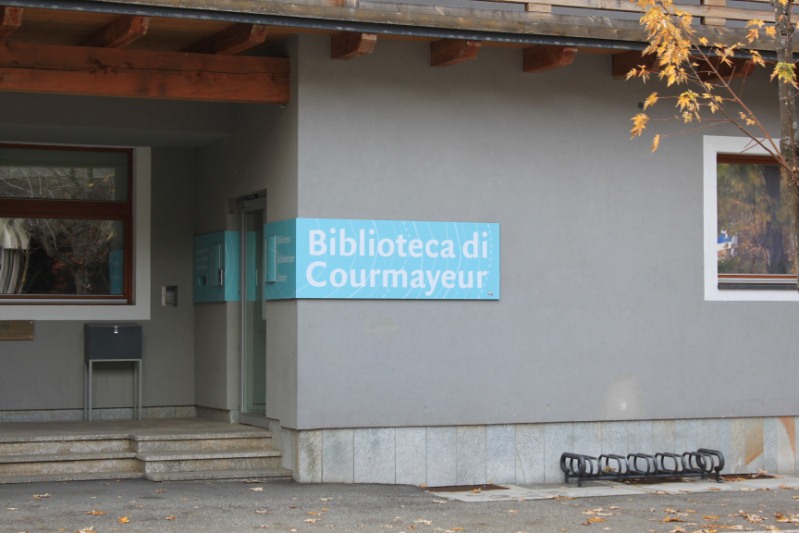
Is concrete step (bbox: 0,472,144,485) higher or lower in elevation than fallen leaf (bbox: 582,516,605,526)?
higher

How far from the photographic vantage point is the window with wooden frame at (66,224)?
1316 centimetres

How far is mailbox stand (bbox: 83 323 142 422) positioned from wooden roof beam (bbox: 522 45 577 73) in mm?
5000

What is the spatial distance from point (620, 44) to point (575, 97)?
2.77ft

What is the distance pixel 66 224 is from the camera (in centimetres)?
1339

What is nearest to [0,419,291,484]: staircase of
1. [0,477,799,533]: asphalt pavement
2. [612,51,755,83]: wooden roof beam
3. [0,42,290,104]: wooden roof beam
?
[0,477,799,533]: asphalt pavement

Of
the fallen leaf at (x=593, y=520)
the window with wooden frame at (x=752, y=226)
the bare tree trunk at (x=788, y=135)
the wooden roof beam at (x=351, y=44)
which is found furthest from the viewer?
the window with wooden frame at (x=752, y=226)

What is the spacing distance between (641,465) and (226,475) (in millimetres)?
4126

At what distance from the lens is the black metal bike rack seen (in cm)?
1165

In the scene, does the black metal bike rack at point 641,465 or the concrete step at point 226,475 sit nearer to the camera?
the concrete step at point 226,475

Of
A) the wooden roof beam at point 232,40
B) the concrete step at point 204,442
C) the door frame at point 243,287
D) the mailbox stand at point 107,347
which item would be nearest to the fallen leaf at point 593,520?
the concrete step at point 204,442

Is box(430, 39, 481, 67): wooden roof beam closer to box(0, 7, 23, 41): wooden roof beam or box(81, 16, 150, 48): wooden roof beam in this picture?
box(81, 16, 150, 48): wooden roof beam

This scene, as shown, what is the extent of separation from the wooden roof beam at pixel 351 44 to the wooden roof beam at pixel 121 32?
5.45 ft

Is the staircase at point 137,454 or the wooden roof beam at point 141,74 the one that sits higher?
the wooden roof beam at point 141,74

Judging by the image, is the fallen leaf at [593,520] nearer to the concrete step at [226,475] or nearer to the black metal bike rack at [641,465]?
the black metal bike rack at [641,465]
